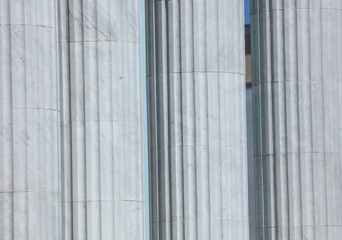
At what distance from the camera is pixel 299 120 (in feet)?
539

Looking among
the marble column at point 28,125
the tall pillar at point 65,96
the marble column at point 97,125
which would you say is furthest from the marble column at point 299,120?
the marble column at point 28,125

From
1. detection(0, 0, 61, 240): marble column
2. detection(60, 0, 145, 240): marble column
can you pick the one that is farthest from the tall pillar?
detection(0, 0, 61, 240): marble column

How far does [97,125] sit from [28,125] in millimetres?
14642

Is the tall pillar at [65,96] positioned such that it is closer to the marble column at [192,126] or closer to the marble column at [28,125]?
the marble column at [28,125]

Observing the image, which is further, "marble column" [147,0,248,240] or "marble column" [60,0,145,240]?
"marble column" [147,0,248,240]

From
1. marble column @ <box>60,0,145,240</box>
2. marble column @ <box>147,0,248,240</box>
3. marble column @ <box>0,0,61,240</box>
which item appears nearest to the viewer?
marble column @ <box>0,0,61,240</box>

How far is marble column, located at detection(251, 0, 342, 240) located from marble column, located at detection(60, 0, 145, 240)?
105ft

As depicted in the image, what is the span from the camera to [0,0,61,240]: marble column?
12056 centimetres

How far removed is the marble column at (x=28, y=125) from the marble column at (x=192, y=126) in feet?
94.0

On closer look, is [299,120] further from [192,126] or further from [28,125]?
[28,125]

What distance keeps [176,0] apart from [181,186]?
2095 centimetres

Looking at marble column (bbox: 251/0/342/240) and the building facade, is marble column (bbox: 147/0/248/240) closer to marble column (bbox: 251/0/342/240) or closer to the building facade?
the building facade

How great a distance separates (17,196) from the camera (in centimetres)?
12062

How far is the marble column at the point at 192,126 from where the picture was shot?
495ft
